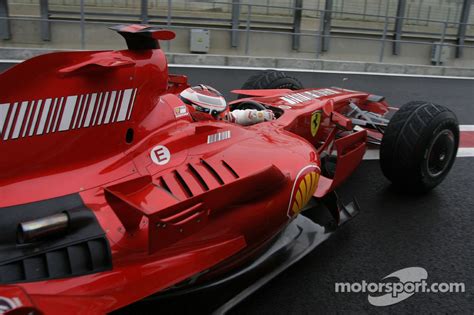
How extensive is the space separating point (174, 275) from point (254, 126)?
1.49m

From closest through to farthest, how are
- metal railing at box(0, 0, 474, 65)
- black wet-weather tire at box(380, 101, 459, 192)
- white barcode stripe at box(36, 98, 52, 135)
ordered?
white barcode stripe at box(36, 98, 52, 135)
black wet-weather tire at box(380, 101, 459, 192)
metal railing at box(0, 0, 474, 65)

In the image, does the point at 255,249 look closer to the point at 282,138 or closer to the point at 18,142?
the point at 282,138

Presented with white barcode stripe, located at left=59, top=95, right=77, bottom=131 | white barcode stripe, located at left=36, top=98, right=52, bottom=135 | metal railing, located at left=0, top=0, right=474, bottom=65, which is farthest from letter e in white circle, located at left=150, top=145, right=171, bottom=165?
metal railing, located at left=0, top=0, right=474, bottom=65

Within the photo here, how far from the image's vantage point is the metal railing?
10469 millimetres

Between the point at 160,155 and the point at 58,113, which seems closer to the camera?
the point at 58,113

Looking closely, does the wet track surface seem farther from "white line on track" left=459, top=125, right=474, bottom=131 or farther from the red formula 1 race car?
"white line on track" left=459, top=125, right=474, bottom=131

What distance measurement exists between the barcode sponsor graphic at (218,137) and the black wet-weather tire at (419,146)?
1442 millimetres

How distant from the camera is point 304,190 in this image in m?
2.79

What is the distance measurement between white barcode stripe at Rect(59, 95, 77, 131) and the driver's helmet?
94cm

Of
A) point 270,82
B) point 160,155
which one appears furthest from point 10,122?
point 270,82

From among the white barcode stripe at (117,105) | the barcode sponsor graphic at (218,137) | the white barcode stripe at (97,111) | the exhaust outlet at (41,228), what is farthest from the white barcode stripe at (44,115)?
the barcode sponsor graphic at (218,137)

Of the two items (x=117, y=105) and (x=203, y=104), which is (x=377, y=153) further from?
(x=117, y=105)

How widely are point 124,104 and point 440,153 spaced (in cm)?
262

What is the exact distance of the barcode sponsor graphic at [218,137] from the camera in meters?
2.81
